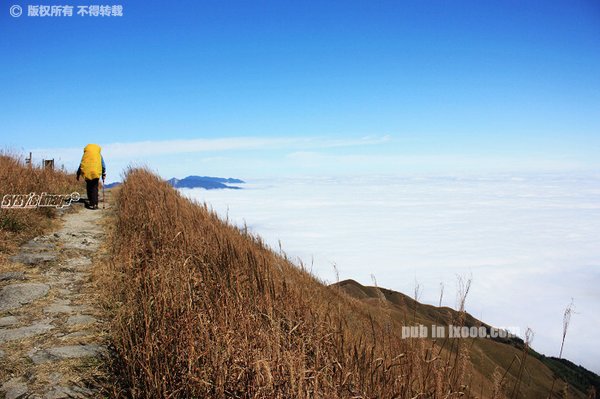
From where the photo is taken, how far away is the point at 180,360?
2.23 m

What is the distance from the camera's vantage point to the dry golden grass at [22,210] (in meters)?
5.91

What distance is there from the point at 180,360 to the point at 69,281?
9.56 feet

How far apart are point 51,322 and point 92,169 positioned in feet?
24.4

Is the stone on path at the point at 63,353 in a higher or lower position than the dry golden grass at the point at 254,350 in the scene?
lower

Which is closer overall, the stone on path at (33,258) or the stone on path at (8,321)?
the stone on path at (8,321)

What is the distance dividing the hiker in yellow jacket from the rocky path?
165 inches

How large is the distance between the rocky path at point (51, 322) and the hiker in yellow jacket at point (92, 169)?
4192 mm

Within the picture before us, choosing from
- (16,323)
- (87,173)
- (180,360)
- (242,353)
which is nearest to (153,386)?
(180,360)

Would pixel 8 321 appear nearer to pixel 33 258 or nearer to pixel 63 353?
pixel 63 353

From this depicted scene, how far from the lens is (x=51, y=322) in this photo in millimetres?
3262

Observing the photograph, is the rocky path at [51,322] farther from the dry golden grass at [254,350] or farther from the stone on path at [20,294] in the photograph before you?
the dry golden grass at [254,350]

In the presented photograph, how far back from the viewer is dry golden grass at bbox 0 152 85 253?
19.4ft

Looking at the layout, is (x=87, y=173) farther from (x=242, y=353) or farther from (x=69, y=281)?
(x=242, y=353)

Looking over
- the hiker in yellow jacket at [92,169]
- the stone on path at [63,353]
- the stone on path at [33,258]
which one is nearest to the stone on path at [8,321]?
the stone on path at [63,353]
